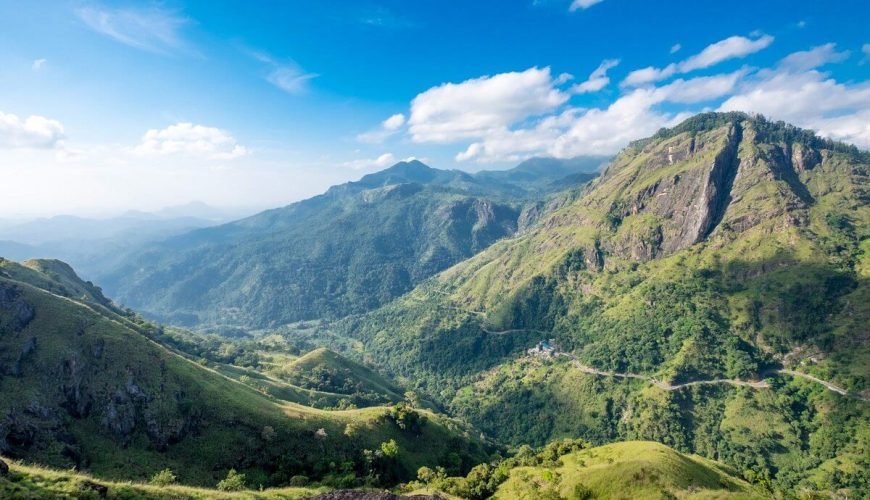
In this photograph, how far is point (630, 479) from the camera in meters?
73.9

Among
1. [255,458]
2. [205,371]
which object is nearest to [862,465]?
[255,458]

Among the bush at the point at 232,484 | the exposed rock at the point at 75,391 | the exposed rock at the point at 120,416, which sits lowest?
the bush at the point at 232,484

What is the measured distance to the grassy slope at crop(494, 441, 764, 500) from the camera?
7200 centimetres

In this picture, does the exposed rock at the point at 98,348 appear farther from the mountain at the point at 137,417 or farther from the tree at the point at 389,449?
the tree at the point at 389,449

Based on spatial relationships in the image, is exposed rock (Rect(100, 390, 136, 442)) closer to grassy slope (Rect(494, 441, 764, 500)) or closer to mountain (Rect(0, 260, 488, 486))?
mountain (Rect(0, 260, 488, 486))

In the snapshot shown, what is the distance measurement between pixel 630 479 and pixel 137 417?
98.5m

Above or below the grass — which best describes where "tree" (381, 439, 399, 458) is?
below

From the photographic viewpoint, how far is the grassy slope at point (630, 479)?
236 ft

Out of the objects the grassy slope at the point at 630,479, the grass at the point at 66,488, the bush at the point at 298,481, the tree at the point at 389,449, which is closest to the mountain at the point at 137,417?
the tree at the point at 389,449

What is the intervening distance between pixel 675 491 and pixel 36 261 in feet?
828

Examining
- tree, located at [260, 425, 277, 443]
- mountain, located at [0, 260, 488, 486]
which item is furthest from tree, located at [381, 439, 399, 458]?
tree, located at [260, 425, 277, 443]

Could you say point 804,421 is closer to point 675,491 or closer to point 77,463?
point 675,491

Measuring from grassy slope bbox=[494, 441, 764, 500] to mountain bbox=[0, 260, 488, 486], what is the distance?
33795 millimetres

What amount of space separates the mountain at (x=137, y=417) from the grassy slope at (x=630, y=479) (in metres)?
33.8
